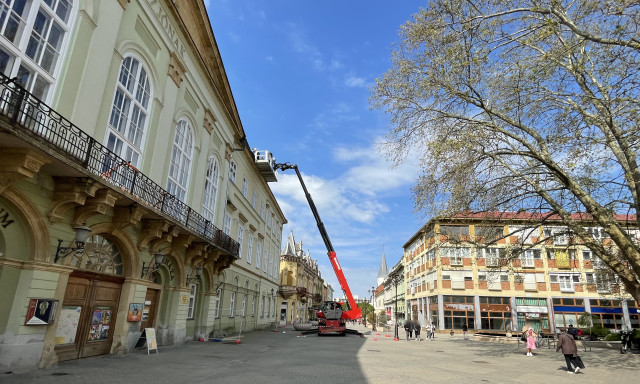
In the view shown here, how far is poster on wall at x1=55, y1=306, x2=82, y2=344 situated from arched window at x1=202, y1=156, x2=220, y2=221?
862cm

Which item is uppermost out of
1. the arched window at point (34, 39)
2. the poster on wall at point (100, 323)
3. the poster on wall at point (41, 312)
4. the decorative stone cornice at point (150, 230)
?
the arched window at point (34, 39)

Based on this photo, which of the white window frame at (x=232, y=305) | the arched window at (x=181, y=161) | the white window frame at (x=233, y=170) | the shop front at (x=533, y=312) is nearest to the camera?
the arched window at (x=181, y=161)

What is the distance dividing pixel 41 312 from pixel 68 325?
1923 millimetres

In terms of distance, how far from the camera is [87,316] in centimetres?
1062

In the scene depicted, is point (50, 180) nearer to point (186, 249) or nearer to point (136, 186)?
point (136, 186)

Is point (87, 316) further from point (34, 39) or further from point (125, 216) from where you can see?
point (34, 39)

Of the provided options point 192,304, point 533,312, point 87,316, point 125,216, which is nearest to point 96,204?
point 125,216

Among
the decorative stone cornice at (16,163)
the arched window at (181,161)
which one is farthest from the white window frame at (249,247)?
the decorative stone cornice at (16,163)

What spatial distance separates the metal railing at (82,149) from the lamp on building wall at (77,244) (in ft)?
4.34

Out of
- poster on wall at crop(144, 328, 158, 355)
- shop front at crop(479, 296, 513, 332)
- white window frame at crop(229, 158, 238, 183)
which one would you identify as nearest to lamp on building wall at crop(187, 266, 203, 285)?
poster on wall at crop(144, 328, 158, 355)

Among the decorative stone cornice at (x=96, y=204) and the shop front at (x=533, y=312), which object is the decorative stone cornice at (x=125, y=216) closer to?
the decorative stone cornice at (x=96, y=204)

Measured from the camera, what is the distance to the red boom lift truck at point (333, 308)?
2533 centimetres

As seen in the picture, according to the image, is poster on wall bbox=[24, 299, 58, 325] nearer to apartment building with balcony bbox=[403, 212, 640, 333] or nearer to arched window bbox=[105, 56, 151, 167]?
arched window bbox=[105, 56, 151, 167]

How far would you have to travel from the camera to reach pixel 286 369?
10891 mm
